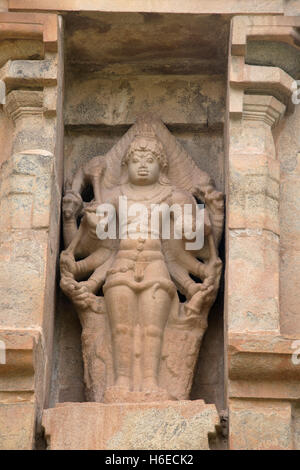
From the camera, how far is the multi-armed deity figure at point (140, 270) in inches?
341

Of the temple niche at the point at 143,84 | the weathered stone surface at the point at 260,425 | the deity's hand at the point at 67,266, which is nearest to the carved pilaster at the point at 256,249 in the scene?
the weathered stone surface at the point at 260,425

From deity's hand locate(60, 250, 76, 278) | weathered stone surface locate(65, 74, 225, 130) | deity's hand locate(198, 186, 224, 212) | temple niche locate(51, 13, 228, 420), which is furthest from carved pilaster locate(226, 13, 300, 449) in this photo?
deity's hand locate(60, 250, 76, 278)

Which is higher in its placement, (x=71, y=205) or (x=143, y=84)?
(x=143, y=84)

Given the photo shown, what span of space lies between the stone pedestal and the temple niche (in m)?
1.34

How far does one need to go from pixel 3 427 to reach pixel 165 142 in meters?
2.52

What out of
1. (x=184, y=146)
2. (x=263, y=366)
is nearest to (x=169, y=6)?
(x=184, y=146)

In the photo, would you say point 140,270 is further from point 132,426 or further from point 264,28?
point 264,28

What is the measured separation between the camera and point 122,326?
868 cm

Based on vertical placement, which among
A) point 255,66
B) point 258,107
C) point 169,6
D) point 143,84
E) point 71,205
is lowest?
point 71,205

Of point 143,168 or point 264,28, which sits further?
point 143,168

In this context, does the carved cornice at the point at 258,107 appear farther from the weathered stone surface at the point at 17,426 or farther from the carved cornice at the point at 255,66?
the weathered stone surface at the point at 17,426

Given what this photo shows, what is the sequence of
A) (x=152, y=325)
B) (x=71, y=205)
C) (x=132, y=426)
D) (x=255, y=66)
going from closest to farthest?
(x=132, y=426)
(x=152, y=325)
(x=255, y=66)
(x=71, y=205)

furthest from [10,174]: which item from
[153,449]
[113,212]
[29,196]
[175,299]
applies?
[153,449]

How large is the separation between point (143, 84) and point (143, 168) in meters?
0.85
